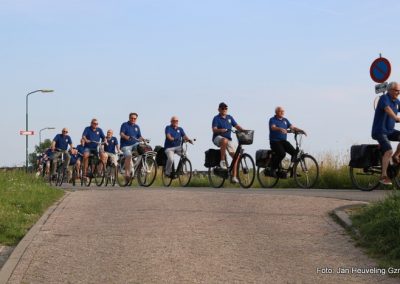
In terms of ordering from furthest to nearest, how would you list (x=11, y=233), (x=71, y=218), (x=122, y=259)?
1. (x=71, y=218)
2. (x=11, y=233)
3. (x=122, y=259)

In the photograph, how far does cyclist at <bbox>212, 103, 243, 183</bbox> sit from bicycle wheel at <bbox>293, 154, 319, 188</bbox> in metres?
1.41

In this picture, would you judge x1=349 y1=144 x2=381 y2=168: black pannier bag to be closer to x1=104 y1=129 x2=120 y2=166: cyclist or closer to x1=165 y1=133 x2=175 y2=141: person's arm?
x1=165 y1=133 x2=175 y2=141: person's arm

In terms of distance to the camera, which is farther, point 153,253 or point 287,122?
point 287,122

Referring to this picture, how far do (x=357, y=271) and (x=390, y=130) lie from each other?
314 inches

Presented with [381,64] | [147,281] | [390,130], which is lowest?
[147,281]

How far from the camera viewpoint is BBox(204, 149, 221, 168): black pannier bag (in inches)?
749

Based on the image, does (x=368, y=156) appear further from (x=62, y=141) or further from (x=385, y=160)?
(x=62, y=141)

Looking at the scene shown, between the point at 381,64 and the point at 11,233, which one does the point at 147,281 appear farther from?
the point at 381,64

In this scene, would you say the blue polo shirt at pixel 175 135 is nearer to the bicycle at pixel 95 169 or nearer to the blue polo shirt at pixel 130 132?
the blue polo shirt at pixel 130 132

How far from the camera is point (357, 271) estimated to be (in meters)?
7.77

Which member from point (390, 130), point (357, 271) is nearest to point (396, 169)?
point (390, 130)

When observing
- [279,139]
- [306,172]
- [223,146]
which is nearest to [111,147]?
[223,146]

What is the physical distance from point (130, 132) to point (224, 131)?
10.8ft

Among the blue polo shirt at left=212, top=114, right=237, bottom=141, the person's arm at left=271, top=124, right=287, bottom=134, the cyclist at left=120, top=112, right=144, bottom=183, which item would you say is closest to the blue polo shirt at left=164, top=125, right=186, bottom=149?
the cyclist at left=120, top=112, right=144, bottom=183
